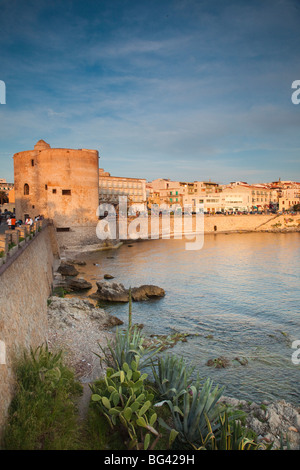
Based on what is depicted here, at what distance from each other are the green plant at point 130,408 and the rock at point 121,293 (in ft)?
31.6

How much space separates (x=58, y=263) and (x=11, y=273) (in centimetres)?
1837

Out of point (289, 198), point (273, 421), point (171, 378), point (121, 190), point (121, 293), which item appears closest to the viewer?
point (273, 421)

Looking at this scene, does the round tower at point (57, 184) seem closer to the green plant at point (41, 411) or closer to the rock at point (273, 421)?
the green plant at point (41, 411)

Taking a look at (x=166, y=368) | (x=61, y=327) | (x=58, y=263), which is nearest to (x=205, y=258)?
(x=58, y=263)

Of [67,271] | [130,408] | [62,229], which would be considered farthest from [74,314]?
[62,229]

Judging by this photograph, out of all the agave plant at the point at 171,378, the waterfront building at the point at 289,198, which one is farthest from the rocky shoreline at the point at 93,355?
the waterfront building at the point at 289,198

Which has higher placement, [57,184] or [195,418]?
[57,184]

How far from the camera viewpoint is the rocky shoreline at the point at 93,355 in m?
6.25

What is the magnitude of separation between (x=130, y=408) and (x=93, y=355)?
4.35 metres

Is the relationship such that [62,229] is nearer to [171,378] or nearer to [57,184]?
[57,184]

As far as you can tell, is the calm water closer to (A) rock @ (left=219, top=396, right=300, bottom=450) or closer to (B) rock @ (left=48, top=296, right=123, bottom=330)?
(A) rock @ (left=219, top=396, right=300, bottom=450)

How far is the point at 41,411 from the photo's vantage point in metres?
5.25

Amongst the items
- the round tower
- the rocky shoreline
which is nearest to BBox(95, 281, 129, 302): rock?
the rocky shoreline

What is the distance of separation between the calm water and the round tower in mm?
4113
